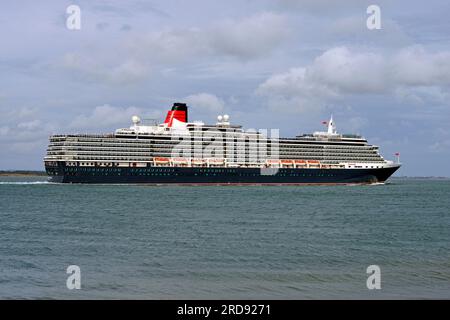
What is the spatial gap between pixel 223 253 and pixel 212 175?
71.0 meters

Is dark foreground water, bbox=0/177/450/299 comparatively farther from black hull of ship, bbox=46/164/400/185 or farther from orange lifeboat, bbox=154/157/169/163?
orange lifeboat, bbox=154/157/169/163

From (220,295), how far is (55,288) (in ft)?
17.3

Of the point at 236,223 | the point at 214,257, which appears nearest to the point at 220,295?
the point at 214,257

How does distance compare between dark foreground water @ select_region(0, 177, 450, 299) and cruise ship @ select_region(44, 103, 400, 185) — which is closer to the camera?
dark foreground water @ select_region(0, 177, 450, 299)

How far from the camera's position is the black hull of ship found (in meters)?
92.9

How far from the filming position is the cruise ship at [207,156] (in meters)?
94.0

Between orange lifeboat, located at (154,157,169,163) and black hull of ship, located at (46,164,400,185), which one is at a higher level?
orange lifeboat, located at (154,157,169,163)

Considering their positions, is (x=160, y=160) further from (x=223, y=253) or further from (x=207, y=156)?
(x=223, y=253)

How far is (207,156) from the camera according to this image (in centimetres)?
10325

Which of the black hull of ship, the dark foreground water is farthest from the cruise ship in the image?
the dark foreground water

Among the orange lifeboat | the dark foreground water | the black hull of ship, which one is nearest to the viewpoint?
the dark foreground water

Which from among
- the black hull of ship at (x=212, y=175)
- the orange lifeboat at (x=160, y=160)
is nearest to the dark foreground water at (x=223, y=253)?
the black hull of ship at (x=212, y=175)

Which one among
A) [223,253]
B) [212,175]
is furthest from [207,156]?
[223,253]
